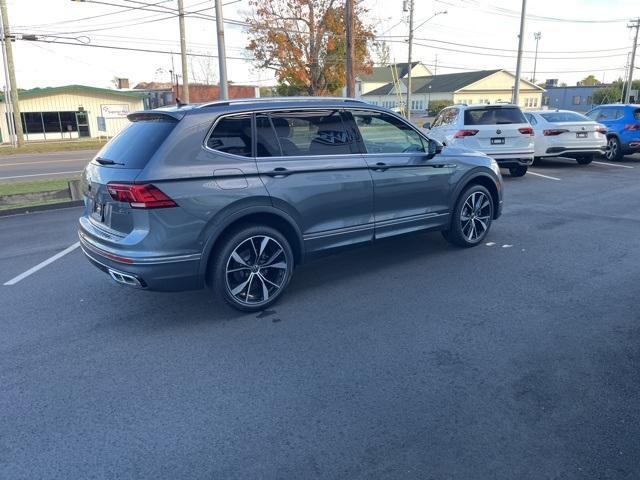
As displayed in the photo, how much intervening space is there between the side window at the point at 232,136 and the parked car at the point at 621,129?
14104mm

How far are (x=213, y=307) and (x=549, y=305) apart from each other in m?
3.12

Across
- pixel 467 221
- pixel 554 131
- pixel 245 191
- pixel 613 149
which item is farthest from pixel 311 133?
pixel 613 149

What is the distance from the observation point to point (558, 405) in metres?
3.22

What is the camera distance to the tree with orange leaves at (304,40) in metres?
34.4

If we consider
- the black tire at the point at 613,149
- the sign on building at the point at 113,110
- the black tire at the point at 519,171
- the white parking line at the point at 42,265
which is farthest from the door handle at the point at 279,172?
the sign on building at the point at 113,110

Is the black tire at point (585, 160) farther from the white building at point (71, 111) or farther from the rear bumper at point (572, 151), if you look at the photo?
the white building at point (71, 111)

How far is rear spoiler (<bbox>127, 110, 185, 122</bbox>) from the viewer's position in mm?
4379

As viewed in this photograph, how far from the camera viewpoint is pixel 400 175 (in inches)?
221

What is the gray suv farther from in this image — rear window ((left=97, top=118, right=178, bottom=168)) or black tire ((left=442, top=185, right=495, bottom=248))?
black tire ((left=442, top=185, right=495, bottom=248))

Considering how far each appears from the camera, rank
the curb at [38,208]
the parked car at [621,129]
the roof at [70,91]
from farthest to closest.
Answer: the roof at [70,91] < the parked car at [621,129] < the curb at [38,208]

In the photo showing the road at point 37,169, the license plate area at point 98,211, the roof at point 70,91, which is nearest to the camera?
the license plate area at point 98,211

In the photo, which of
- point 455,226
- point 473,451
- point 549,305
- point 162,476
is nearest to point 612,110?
point 455,226

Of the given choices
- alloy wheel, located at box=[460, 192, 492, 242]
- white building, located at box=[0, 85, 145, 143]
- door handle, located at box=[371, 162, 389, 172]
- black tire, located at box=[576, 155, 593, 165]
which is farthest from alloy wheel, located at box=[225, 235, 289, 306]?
white building, located at box=[0, 85, 145, 143]

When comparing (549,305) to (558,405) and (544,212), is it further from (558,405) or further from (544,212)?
(544,212)
